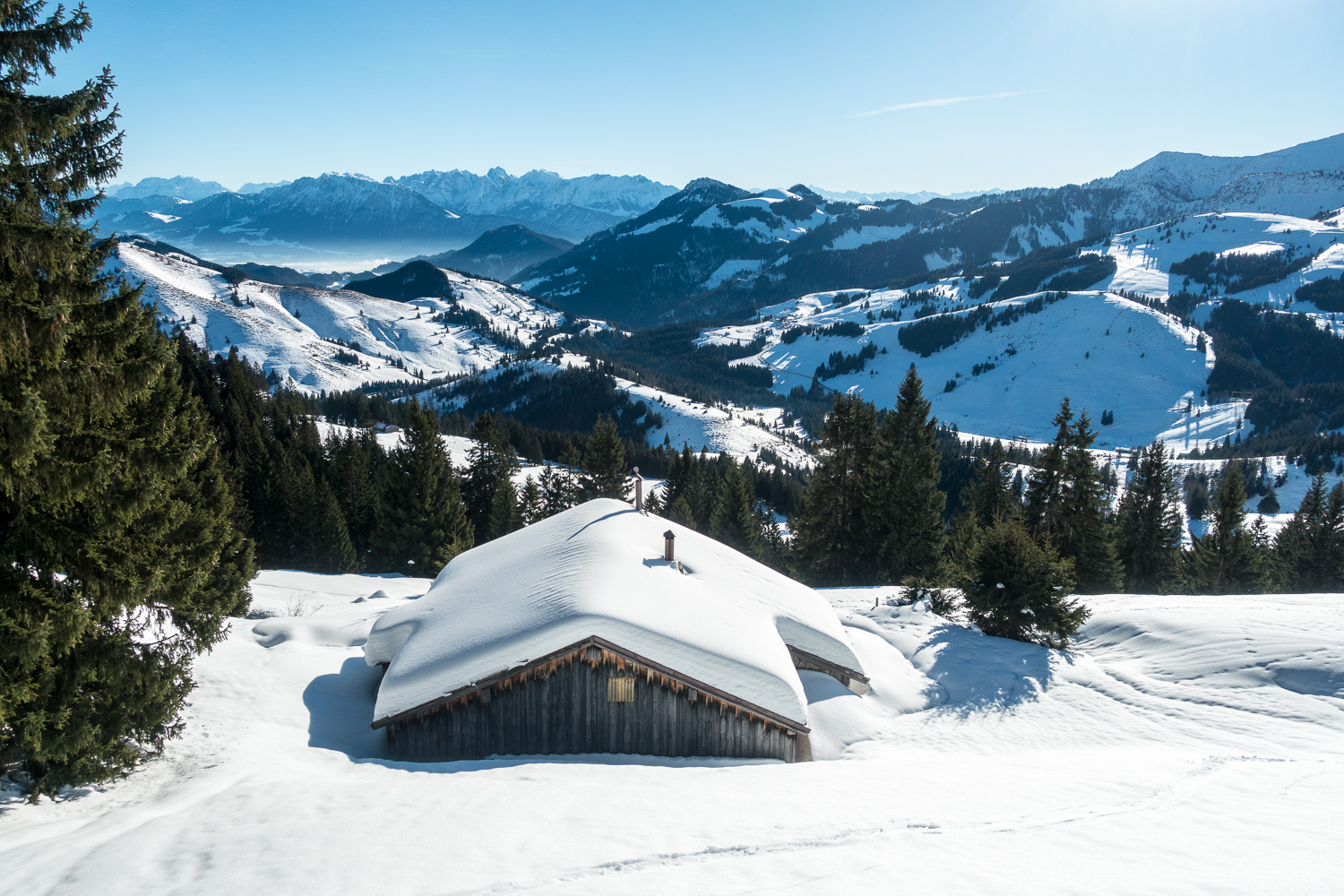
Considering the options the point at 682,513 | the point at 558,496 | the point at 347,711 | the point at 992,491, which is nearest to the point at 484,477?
the point at 558,496

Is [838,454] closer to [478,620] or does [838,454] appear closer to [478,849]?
[478,620]

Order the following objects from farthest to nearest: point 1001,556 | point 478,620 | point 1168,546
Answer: point 1168,546 → point 1001,556 → point 478,620

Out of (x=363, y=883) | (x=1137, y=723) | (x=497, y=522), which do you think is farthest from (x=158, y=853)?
(x=497, y=522)

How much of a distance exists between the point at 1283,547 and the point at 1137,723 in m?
53.5

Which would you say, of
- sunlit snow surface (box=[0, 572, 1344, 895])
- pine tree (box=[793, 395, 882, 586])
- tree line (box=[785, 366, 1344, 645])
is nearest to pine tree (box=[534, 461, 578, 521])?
tree line (box=[785, 366, 1344, 645])

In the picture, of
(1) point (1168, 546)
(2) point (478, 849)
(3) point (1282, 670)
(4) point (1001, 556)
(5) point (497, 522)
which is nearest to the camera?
(2) point (478, 849)

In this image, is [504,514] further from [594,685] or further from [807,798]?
[807,798]

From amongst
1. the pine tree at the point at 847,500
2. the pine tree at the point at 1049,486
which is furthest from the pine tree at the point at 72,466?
the pine tree at the point at 1049,486

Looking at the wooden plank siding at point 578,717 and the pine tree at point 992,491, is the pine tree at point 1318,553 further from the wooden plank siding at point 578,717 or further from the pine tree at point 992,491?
the wooden plank siding at point 578,717

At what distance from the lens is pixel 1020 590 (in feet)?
70.9

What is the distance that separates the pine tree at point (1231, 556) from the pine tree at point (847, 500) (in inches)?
942

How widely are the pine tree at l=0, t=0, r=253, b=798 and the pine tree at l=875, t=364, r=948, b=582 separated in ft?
108

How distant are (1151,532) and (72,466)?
52011mm

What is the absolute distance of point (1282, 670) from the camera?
57.5ft
